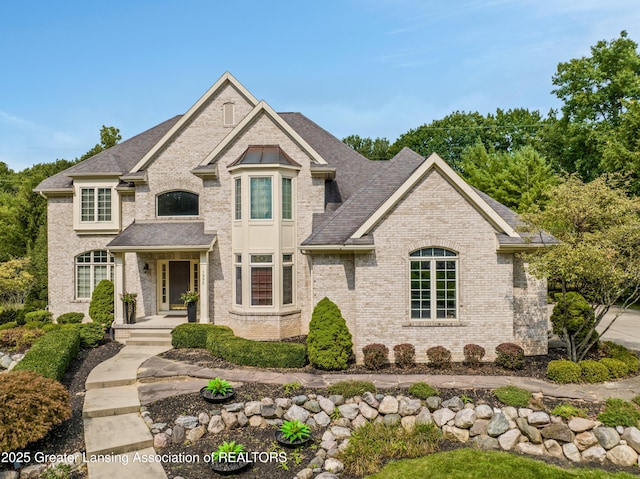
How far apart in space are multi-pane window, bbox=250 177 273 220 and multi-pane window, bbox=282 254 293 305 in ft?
5.71

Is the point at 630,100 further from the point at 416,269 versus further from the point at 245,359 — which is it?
the point at 245,359

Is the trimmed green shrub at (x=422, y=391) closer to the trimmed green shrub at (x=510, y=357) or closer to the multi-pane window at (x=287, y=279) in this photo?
the trimmed green shrub at (x=510, y=357)

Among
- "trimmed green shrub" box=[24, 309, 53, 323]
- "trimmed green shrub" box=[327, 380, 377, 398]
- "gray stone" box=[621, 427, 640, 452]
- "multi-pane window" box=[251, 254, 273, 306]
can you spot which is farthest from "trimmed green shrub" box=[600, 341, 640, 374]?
Answer: "trimmed green shrub" box=[24, 309, 53, 323]

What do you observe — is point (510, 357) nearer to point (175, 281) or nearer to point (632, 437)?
point (632, 437)

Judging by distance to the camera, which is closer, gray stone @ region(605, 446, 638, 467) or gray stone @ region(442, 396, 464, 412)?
gray stone @ region(605, 446, 638, 467)

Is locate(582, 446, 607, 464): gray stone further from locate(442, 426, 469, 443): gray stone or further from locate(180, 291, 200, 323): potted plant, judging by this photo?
locate(180, 291, 200, 323): potted plant

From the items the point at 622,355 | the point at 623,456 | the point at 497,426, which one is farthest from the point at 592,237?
the point at 497,426

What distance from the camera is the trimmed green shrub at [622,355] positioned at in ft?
37.5

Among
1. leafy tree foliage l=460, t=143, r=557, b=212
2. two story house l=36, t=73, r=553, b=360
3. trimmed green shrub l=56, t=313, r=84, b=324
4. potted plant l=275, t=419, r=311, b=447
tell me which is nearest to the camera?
potted plant l=275, t=419, r=311, b=447

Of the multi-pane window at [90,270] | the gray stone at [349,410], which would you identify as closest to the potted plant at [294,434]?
the gray stone at [349,410]

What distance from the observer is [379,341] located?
482 inches

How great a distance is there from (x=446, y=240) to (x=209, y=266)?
931cm

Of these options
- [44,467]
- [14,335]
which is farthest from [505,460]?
[14,335]

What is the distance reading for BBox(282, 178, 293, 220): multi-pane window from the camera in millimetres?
15633
